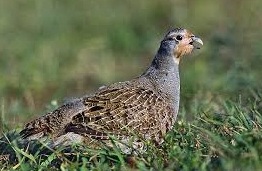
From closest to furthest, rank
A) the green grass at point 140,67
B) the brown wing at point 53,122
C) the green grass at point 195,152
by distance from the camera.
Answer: the green grass at point 195,152, the green grass at point 140,67, the brown wing at point 53,122

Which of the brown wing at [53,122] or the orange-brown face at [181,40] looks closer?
the brown wing at [53,122]

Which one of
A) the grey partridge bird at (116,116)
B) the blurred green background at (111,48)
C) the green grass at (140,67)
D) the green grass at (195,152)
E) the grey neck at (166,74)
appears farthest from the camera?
the blurred green background at (111,48)

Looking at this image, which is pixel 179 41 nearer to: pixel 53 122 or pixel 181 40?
pixel 181 40

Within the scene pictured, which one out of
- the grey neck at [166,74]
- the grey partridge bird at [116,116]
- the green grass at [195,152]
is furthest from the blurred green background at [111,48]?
the green grass at [195,152]

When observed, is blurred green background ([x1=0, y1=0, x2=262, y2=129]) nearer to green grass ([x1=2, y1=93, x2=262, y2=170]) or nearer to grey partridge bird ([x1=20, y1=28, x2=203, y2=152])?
grey partridge bird ([x1=20, y1=28, x2=203, y2=152])

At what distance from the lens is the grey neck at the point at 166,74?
23.6ft

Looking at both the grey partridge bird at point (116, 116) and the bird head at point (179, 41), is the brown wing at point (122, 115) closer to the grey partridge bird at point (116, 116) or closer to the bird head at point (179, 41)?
the grey partridge bird at point (116, 116)

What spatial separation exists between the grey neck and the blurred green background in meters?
0.43

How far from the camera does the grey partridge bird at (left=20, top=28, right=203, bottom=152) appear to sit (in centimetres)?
667

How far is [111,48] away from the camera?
12.4 meters

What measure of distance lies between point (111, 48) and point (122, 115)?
5642 mm

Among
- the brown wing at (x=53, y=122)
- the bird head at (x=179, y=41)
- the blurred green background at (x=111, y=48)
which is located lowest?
the blurred green background at (x=111, y=48)

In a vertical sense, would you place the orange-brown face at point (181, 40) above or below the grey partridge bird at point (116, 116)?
above

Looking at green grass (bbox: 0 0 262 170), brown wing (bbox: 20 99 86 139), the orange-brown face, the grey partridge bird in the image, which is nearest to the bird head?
the orange-brown face
